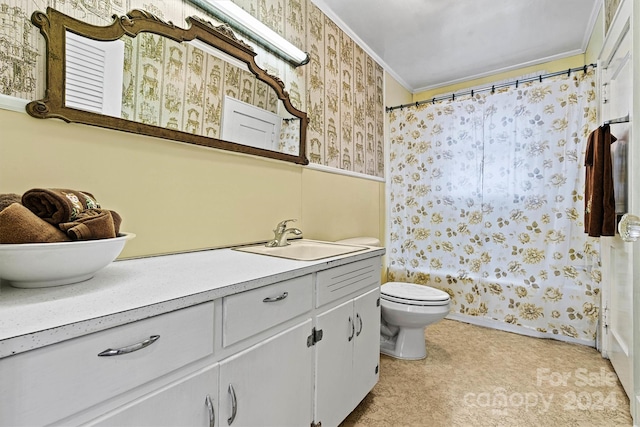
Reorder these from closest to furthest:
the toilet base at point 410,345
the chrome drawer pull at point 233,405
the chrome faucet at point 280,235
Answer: the chrome drawer pull at point 233,405
the chrome faucet at point 280,235
the toilet base at point 410,345

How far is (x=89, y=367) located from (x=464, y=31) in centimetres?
300

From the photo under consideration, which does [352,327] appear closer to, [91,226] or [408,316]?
[408,316]

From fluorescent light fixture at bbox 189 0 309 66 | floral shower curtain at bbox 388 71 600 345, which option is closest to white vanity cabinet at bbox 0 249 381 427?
fluorescent light fixture at bbox 189 0 309 66

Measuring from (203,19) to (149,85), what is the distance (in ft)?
1.49

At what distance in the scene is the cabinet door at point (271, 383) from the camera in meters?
0.86

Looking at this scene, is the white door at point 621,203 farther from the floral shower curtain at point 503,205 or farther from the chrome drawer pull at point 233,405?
the chrome drawer pull at point 233,405

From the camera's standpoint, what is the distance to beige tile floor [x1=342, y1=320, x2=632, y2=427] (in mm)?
1489

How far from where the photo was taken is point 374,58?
280cm

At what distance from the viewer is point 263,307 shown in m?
0.94

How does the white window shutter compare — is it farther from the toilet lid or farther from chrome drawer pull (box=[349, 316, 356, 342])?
the toilet lid

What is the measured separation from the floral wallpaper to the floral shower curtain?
49 cm

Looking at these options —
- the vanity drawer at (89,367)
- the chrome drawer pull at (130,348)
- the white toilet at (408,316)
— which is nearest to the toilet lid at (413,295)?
the white toilet at (408,316)

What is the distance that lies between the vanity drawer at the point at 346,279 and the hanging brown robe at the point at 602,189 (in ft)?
4.36

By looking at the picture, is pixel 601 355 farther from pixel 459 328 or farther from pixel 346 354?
pixel 346 354
